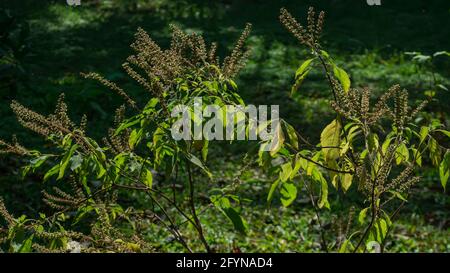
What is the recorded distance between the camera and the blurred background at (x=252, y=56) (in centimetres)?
529

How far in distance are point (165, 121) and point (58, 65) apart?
602 cm

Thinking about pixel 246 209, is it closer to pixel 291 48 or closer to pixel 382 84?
pixel 382 84

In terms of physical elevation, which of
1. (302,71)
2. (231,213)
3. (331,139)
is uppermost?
(302,71)

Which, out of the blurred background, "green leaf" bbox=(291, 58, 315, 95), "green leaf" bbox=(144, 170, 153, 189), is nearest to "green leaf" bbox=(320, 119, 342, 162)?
"green leaf" bbox=(291, 58, 315, 95)

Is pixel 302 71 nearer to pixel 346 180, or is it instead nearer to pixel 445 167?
pixel 346 180

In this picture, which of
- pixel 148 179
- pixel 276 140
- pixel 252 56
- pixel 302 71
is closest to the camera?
pixel 276 140

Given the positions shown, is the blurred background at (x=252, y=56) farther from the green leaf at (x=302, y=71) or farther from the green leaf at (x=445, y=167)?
the green leaf at (x=302, y=71)

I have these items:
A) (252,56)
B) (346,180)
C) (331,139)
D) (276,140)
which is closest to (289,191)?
(346,180)

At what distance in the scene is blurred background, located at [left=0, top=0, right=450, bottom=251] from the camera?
17.3 ft

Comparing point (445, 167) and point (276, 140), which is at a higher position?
point (276, 140)

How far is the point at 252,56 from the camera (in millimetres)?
8594

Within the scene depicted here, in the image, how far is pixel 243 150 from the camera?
6109 mm

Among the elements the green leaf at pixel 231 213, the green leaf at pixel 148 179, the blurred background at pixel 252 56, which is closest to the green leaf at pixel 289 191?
the green leaf at pixel 231 213
